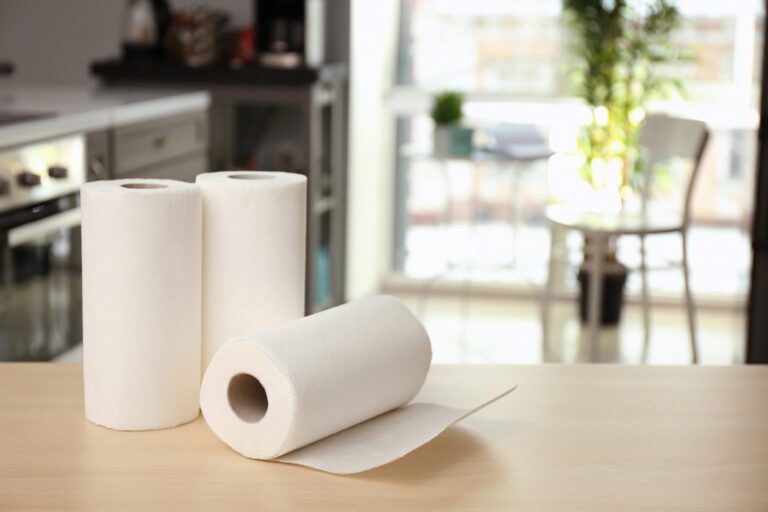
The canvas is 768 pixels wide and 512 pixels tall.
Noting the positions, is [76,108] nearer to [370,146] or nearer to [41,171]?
[41,171]

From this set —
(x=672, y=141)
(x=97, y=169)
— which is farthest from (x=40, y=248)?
(x=672, y=141)

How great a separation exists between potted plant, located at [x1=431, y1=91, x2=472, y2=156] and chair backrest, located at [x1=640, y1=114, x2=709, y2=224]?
65cm

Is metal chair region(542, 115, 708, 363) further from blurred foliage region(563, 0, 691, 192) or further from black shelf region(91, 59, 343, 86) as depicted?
black shelf region(91, 59, 343, 86)

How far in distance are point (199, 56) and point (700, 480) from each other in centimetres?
377

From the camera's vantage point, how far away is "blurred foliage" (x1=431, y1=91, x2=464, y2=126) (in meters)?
4.46

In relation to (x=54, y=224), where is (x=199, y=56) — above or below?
above

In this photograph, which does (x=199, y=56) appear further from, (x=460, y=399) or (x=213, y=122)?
(x=460, y=399)

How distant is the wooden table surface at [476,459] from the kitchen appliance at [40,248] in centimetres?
159

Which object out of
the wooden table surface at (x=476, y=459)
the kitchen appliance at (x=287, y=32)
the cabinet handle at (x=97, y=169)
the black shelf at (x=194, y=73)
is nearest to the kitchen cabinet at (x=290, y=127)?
the black shelf at (x=194, y=73)

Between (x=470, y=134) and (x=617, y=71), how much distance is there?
868 mm

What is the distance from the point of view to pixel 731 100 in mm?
5152

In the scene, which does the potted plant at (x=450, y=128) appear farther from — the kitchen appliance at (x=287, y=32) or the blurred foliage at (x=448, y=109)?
the kitchen appliance at (x=287, y=32)

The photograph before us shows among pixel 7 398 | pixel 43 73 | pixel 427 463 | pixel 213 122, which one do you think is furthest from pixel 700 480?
pixel 43 73

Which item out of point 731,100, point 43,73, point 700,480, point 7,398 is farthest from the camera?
point 731,100
